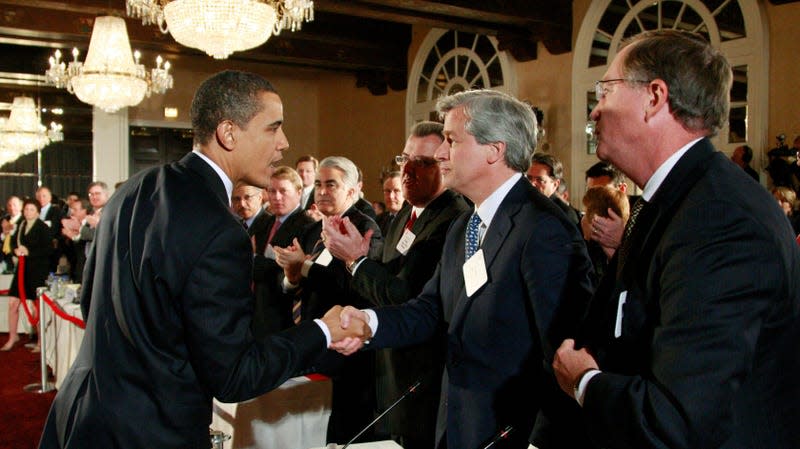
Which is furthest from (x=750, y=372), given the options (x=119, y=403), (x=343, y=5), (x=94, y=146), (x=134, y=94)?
(x=94, y=146)

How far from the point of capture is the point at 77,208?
8469mm

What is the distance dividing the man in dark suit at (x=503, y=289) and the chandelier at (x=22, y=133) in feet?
35.6

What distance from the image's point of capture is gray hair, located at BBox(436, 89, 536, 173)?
192 centimetres

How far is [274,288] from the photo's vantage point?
390 centimetres

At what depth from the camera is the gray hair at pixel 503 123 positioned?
1924 mm

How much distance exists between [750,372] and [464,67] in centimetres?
957

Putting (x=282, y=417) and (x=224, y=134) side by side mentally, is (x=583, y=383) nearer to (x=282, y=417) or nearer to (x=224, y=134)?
(x=224, y=134)

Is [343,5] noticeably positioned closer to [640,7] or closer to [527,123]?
[640,7]

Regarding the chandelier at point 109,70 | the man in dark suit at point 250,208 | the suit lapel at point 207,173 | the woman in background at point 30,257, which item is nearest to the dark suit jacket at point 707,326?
the suit lapel at point 207,173

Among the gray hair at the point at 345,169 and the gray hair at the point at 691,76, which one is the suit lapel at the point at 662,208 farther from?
the gray hair at the point at 345,169

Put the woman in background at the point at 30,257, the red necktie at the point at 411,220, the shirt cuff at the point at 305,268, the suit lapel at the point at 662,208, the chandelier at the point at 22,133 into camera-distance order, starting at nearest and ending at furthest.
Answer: the suit lapel at the point at 662,208 → the red necktie at the point at 411,220 → the shirt cuff at the point at 305,268 → the woman in background at the point at 30,257 → the chandelier at the point at 22,133

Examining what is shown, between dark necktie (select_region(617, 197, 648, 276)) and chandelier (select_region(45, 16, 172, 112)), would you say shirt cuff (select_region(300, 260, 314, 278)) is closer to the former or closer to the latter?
dark necktie (select_region(617, 197, 648, 276))

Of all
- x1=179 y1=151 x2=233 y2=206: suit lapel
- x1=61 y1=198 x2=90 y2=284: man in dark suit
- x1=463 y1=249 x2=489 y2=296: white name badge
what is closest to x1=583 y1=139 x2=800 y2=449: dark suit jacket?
x1=463 y1=249 x2=489 y2=296: white name badge

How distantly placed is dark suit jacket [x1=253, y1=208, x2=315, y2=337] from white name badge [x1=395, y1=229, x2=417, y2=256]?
4.36ft
